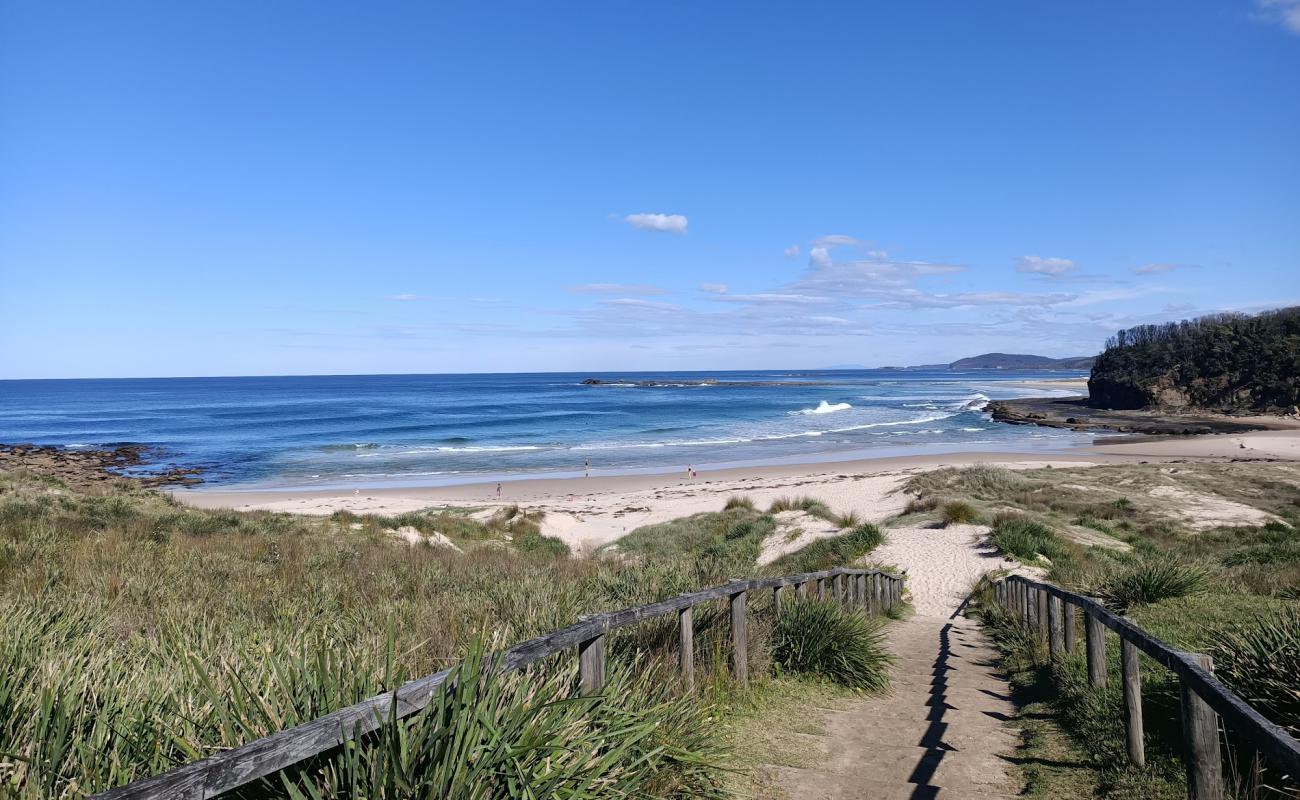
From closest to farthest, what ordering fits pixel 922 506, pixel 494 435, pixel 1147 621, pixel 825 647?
pixel 825 647 < pixel 1147 621 < pixel 922 506 < pixel 494 435

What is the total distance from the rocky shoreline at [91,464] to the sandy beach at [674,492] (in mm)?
4951

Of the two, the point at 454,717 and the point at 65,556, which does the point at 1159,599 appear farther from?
the point at 65,556

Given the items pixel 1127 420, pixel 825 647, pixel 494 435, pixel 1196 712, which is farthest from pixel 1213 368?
pixel 1196 712

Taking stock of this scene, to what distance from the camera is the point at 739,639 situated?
7070mm

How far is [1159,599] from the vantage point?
10.2m

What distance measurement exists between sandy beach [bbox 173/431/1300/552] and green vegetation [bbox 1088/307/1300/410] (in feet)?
84.3

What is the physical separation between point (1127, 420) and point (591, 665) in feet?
261

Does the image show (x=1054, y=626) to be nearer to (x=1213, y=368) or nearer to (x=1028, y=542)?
(x=1028, y=542)

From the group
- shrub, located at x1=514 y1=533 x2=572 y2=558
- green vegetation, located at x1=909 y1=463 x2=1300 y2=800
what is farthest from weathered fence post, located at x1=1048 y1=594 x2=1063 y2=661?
shrub, located at x1=514 y1=533 x2=572 y2=558

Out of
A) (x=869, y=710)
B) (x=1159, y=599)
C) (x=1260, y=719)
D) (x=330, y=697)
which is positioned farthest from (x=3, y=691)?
(x=1159, y=599)

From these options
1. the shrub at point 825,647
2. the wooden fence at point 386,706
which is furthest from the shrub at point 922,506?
the wooden fence at point 386,706

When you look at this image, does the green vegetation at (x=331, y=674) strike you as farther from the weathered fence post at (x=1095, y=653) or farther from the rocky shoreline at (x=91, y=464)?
the rocky shoreline at (x=91, y=464)

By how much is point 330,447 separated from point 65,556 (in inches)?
1986

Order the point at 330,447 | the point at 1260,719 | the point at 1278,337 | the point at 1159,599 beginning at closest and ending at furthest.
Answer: the point at 1260,719 < the point at 1159,599 < the point at 330,447 < the point at 1278,337
